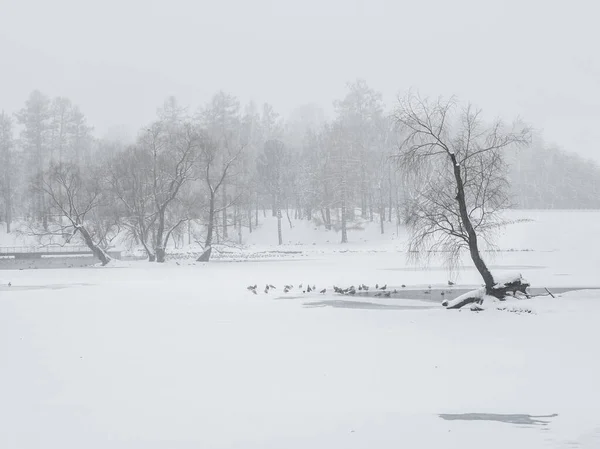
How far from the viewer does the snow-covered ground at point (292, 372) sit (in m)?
9.04

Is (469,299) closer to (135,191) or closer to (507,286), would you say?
(507,286)

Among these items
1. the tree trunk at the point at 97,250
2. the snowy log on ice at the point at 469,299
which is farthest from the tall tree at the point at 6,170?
the snowy log on ice at the point at 469,299

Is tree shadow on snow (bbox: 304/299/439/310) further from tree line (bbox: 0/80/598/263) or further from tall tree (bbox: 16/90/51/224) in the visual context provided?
tall tree (bbox: 16/90/51/224)

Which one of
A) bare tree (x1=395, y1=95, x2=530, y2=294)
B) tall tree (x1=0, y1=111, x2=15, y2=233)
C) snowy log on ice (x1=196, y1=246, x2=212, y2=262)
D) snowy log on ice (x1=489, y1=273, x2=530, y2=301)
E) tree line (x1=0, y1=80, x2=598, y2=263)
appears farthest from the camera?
tall tree (x1=0, y1=111, x2=15, y2=233)

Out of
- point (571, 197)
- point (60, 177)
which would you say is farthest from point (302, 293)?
point (571, 197)

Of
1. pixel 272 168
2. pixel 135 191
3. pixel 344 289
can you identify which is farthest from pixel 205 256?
pixel 272 168

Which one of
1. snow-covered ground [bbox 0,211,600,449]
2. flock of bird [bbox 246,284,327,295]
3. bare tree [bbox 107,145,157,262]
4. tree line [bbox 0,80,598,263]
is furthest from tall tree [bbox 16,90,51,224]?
flock of bird [bbox 246,284,327,295]

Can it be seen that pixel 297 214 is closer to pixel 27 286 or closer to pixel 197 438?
pixel 27 286

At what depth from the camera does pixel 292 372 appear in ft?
41.5

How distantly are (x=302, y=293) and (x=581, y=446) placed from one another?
19.3 meters

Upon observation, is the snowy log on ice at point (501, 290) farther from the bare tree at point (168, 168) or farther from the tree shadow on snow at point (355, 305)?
the bare tree at point (168, 168)

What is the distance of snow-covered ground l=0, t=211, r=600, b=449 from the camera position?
9039 millimetres

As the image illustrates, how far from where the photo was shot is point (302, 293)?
27266 mm

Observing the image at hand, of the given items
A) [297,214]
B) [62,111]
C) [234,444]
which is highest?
[62,111]
